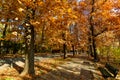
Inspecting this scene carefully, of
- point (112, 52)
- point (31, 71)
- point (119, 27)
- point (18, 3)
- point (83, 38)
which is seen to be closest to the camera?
point (18, 3)

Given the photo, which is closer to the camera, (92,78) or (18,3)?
(18,3)

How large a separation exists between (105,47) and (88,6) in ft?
39.3

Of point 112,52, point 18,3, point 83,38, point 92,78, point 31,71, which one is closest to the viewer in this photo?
point 18,3

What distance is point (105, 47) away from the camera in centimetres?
4075

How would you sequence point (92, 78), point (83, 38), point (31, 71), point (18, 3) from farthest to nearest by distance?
point (83, 38)
point (92, 78)
point (31, 71)
point (18, 3)

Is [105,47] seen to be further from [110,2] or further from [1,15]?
[1,15]

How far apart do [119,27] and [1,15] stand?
20.1m

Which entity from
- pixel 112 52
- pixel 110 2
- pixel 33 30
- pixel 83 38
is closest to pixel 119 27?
pixel 110 2

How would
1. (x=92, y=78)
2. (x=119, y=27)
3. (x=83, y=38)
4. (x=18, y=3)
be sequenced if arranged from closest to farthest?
(x=18, y=3) → (x=92, y=78) → (x=119, y=27) → (x=83, y=38)

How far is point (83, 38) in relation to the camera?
137 ft

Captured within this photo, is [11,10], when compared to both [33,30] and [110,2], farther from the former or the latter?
[110,2]

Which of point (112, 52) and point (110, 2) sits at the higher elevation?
point (110, 2)

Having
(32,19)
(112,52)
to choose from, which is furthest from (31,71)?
(112,52)

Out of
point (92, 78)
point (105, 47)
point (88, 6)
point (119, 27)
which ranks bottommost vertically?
point (92, 78)
